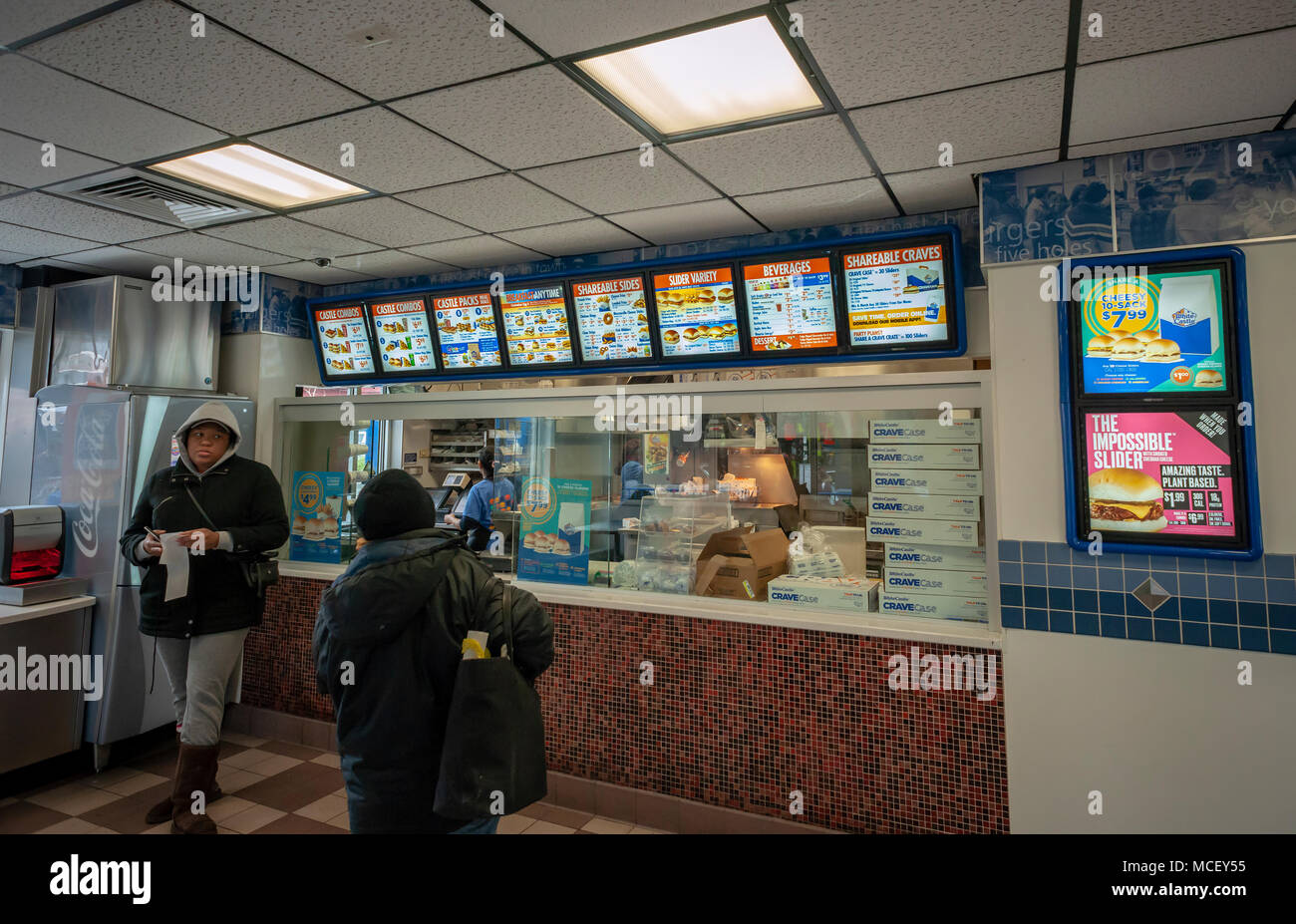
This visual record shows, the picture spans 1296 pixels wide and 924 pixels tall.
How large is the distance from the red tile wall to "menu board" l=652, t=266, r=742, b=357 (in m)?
1.50

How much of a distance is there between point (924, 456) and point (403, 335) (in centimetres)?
340

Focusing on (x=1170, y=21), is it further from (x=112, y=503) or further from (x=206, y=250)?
(x=112, y=503)

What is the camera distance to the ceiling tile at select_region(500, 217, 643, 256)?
3.76 metres

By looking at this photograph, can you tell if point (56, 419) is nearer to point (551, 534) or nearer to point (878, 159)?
point (551, 534)

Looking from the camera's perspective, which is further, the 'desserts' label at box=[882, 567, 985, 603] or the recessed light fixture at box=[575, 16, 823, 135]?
the 'desserts' label at box=[882, 567, 985, 603]

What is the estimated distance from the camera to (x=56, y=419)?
14.4 ft

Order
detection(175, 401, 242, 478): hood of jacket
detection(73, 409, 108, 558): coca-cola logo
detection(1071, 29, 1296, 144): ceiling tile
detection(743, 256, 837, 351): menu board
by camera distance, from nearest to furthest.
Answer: detection(1071, 29, 1296, 144): ceiling tile
detection(175, 401, 242, 478): hood of jacket
detection(743, 256, 837, 351): menu board
detection(73, 409, 108, 558): coca-cola logo

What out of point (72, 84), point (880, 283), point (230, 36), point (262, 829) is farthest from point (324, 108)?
point (262, 829)

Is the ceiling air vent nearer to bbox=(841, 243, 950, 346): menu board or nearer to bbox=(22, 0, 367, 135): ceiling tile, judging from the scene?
bbox=(22, 0, 367, 135): ceiling tile

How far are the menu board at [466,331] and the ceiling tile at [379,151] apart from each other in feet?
4.43

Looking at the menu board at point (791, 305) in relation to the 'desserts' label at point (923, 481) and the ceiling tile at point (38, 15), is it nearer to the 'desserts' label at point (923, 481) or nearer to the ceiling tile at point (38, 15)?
the 'desserts' label at point (923, 481)

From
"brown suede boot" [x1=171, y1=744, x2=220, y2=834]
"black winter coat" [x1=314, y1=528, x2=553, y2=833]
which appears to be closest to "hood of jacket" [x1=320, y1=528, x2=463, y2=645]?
"black winter coat" [x1=314, y1=528, x2=553, y2=833]

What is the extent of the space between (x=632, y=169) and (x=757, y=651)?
2.16 metres

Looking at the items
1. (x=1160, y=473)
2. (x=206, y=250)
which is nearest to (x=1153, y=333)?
(x=1160, y=473)
